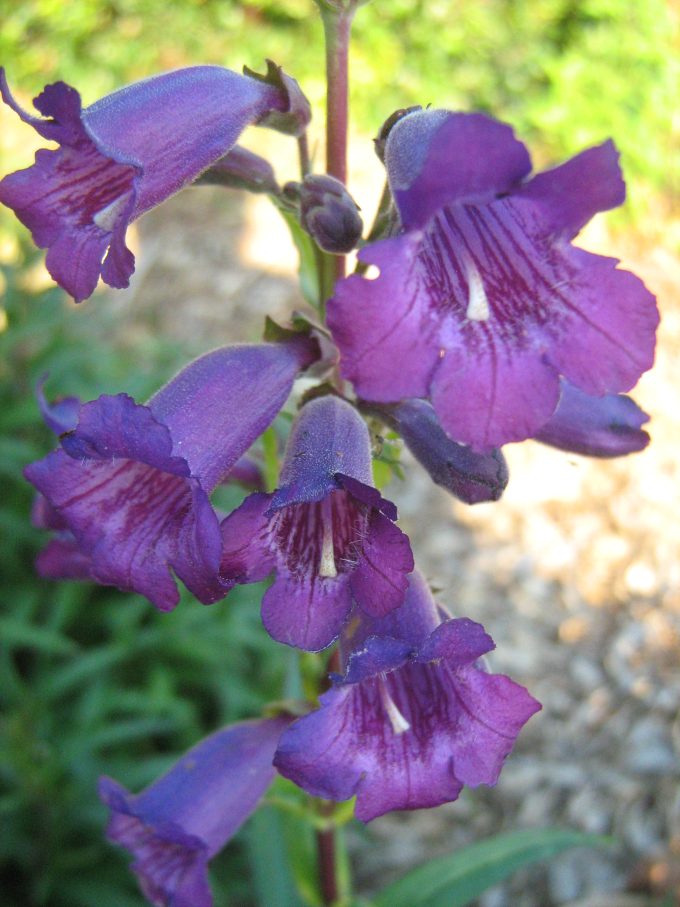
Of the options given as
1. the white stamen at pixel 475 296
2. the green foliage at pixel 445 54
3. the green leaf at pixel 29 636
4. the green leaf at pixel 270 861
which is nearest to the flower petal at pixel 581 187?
the white stamen at pixel 475 296

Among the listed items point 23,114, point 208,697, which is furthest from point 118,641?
point 23,114

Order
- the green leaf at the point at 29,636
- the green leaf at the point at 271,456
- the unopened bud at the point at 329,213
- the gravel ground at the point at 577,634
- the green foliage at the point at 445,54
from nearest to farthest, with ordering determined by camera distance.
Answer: the unopened bud at the point at 329,213 < the green leaf at the point at 271,456 < the green leaf at the point at 29,636 < the gravel ground at the point at 577,634 < the green foliage at the point at 445,54

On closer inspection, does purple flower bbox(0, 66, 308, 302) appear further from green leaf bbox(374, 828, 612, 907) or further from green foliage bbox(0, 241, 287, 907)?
green leaf bbox(374, 828, 612, 907)

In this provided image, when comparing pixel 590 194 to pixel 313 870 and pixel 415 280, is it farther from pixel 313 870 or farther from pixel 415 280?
pixel 313 870

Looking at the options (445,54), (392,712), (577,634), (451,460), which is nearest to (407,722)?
(392,712)

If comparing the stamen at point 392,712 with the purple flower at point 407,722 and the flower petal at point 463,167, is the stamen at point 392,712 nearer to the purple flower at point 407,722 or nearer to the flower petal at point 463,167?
the purple flower at point 407,722

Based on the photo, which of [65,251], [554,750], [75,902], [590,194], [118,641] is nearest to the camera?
[590,194]
